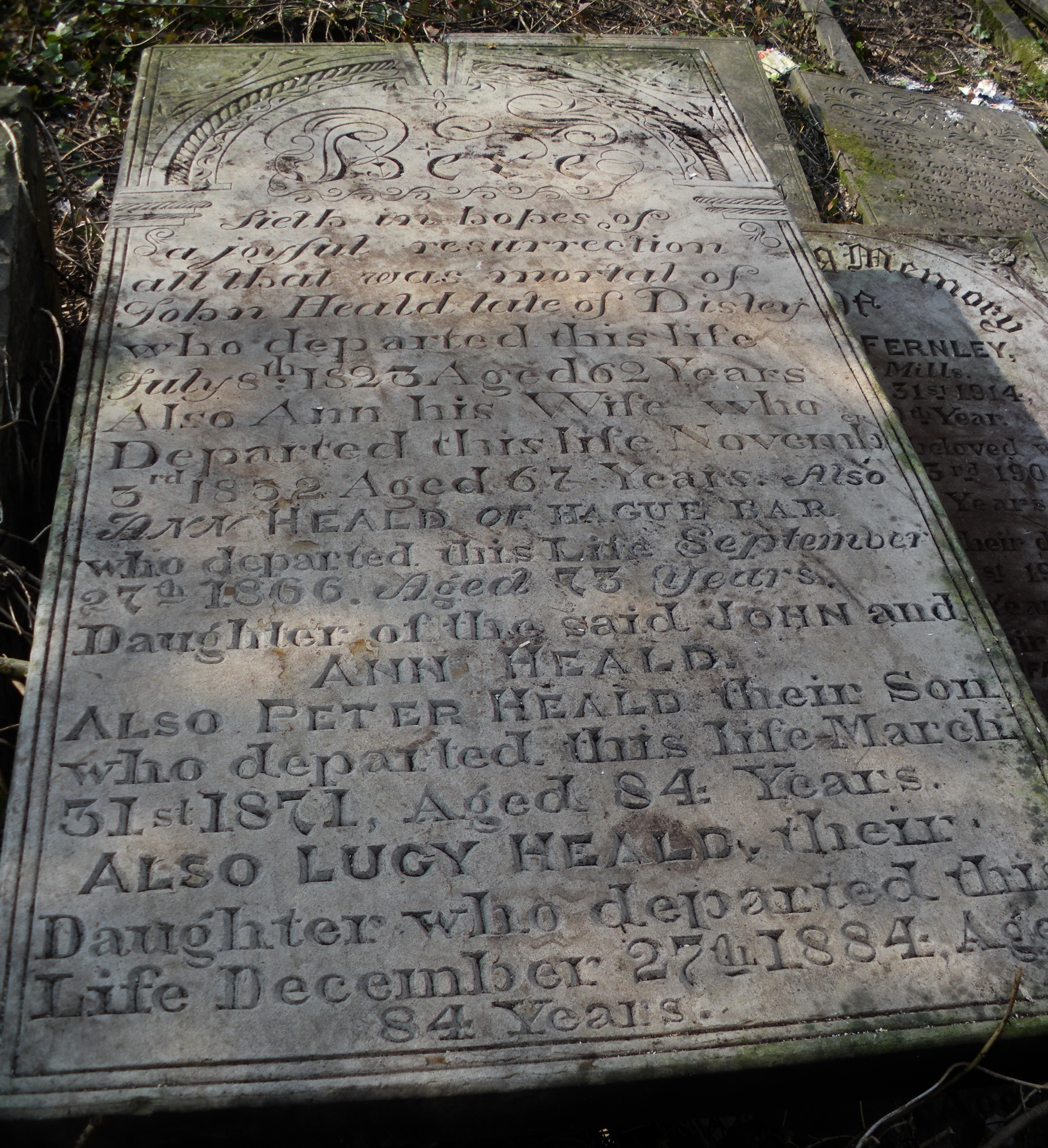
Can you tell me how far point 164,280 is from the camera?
3.48 metres

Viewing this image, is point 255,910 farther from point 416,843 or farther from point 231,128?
point 231,128

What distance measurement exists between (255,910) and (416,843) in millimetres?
398

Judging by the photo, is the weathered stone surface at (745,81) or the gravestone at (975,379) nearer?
the gravestone at (975,379)

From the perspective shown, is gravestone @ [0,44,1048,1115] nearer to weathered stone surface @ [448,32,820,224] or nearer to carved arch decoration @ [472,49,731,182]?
carved arch decoration @ [472,49,731,182]

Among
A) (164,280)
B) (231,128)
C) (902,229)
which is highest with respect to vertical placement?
(902,229)

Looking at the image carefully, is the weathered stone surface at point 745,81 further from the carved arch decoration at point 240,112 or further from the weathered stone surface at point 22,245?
the weathered stone surface at point 22,245

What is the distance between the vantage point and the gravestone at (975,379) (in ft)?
12.3

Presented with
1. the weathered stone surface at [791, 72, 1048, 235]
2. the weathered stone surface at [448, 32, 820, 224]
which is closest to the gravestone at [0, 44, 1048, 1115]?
the weathered stone surface at [448, 32, 820, 224]

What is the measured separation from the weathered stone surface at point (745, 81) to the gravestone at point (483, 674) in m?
1.23

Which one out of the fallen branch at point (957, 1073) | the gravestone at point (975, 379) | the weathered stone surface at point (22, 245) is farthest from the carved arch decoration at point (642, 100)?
the fallen branch at point (957, 1073)

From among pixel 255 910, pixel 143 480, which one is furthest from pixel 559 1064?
pixel 143 480

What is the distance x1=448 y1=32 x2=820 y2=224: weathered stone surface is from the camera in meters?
4.77

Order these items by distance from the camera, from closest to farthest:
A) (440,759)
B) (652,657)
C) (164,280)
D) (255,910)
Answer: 1. (255,910)
2. (440,759)
3. (652,657)
4. (164,280)

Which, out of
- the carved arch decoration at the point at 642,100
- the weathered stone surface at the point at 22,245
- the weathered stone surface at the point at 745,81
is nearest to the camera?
the weathered stone surface at the point at 22,245
